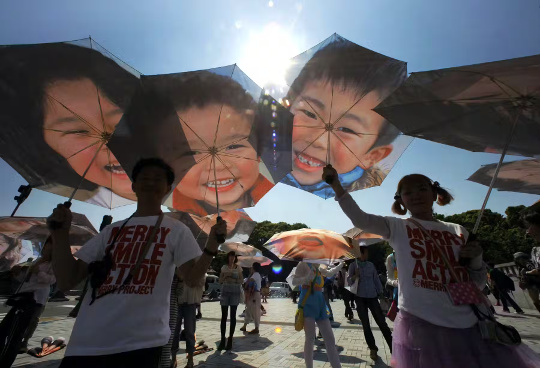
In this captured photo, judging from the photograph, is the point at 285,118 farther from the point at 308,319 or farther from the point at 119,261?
the point at 308,319

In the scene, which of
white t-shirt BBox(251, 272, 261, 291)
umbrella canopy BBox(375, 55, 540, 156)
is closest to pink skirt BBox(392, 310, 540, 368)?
umbrella canopy BBox(375, 55, 540, 156)

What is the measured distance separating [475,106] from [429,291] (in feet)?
7.77

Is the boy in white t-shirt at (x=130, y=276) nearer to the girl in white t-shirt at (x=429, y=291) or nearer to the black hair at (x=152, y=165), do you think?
the black hair at (x=152, y=165)

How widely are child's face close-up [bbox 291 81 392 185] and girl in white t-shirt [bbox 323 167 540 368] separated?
180 centimetres

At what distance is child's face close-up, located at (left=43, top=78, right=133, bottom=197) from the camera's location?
353 centimetres

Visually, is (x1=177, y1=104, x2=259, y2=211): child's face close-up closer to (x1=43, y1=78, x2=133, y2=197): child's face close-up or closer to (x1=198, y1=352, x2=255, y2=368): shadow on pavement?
(x1=43, y1=78, x2=133, y2=197): child's face close-up

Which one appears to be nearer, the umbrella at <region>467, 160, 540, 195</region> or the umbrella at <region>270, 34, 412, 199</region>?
the umbrella at <region>270, 34, 412, 199</region>

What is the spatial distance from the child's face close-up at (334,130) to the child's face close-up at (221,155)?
840 millimetres

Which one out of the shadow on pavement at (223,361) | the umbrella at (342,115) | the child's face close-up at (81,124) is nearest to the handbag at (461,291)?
the umbrella at (342,115)

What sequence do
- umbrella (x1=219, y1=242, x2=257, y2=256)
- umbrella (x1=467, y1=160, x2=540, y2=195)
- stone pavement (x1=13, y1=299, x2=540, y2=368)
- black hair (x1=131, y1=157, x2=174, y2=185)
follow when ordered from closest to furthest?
black hair (x1=131, y1=157, x2=174, y2=185)
umbrella (x1=467, y1=160, x2=540, y2=195)
stone pavement (x1=13, y1=299, x2=540, y2=368)
umbrella (x1=219, y1=242, x2=257, y2=256)

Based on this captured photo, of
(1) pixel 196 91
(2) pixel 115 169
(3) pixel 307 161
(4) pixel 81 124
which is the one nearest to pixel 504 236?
(3) pixel 307 161

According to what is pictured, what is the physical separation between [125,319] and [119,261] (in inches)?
16.3

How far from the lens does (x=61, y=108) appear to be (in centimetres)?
366

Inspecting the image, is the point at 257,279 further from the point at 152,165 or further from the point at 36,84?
the point at 36,84
